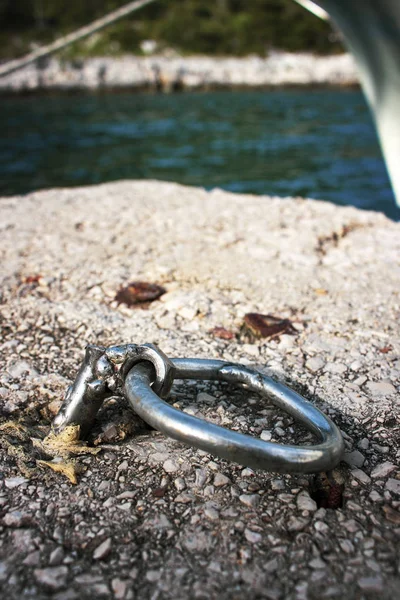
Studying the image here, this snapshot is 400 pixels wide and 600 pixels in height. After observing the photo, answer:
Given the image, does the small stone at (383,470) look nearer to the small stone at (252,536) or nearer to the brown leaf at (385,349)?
the small stone at (252,536)

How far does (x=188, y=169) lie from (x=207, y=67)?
31979 millimetres

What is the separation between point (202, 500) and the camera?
1500mm

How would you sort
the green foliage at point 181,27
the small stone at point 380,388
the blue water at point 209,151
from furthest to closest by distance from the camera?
1. the green foliage at point 181,27
2. the blue water at point 209,151
3. the small stone at point 380,388

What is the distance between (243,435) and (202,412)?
1.78 ft

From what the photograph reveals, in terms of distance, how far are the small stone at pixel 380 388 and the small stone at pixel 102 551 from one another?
1.07 m

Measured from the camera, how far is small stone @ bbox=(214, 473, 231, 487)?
5.10 ft

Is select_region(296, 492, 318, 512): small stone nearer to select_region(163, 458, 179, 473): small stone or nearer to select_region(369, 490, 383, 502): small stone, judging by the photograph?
select_region(369, 490, 383, 502): small stone

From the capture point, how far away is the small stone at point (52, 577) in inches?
48.6

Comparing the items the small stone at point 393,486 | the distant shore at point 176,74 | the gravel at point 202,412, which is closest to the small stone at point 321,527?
the gravel at point 202,412

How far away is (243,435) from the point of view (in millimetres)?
1351

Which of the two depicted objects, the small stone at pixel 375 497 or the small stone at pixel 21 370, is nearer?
the small stone at pixel 375 497

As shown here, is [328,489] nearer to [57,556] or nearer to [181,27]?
[57,556]

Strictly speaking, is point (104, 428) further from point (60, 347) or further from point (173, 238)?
point (173, 238)

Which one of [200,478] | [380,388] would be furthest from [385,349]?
[200,478]
